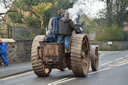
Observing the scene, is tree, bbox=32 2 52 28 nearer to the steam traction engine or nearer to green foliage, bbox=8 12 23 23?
green foliage, bbox=8 12 23 23

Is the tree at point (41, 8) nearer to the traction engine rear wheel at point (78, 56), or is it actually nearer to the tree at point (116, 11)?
the traction engine rear wheel at point (78, 56)

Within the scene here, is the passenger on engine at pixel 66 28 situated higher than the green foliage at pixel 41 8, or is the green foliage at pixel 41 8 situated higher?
the green foliage at pixel 41 8

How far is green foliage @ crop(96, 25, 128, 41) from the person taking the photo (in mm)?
43531

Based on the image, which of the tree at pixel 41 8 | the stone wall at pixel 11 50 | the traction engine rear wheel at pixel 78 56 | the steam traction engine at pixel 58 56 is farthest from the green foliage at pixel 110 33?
the traction engine rear wheel at pixel 78 56

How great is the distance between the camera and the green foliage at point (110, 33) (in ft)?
143

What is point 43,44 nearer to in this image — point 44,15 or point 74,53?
point 74,53

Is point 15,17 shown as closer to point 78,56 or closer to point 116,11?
point 78,56

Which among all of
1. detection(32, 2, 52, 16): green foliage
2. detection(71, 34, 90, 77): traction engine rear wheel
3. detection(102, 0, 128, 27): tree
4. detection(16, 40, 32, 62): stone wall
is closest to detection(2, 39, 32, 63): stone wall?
detection(16, 40, 32, 62): stone wall

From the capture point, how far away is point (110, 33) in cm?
4372

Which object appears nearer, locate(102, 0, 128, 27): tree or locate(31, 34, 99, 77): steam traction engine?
locate(31, 34, 99, 77): steam traction engine

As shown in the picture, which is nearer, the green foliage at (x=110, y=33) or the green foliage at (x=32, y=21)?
the green foliage at (x=32, y=21)

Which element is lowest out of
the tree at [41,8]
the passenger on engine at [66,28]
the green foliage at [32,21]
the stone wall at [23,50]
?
the stone wall at [23,50]

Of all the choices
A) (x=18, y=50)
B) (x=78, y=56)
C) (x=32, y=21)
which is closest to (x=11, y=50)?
(x=18, y=50)

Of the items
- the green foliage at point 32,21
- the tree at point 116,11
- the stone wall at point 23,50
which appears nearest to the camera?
the stone wall at point 23,50
